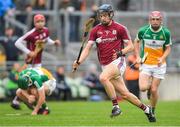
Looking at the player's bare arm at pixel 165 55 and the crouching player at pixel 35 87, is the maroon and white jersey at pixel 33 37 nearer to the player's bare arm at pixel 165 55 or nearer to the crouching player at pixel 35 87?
the crouching player at pixel 35 87

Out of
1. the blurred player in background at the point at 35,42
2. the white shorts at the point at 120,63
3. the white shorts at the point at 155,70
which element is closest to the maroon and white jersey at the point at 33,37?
the blurred player in background at the point at 35,42

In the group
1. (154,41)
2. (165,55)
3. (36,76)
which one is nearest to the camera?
(165,55)

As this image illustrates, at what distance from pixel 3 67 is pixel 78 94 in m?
3.02

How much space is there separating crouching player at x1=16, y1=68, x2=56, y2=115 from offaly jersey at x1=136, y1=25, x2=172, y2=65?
8.31ft

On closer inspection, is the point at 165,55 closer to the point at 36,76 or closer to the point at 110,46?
the point at 110,46

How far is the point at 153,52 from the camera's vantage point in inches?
771

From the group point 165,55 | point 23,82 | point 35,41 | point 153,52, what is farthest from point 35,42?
point 165,55

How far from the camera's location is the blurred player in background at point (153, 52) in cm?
1922

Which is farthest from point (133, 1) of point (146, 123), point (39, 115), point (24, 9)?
point (146, 123)

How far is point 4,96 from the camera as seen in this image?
97.0 feet

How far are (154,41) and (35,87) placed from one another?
10.5 ft

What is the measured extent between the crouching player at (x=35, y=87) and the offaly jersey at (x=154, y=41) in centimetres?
253

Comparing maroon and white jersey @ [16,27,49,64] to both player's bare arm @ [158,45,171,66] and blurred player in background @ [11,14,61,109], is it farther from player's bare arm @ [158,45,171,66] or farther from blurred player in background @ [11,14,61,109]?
player's bare arm @ [158,45,171,66]

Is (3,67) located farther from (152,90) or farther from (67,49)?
(152,90)
